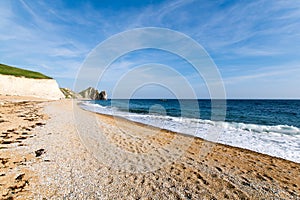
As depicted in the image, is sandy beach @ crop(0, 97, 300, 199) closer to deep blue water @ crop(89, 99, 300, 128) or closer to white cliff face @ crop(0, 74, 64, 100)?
deep blue water @ crop(89, 99, 300, 128)

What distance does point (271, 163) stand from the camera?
23.1 feet

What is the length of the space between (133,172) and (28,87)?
2254 inches

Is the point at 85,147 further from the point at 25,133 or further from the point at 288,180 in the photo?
the point at 288,180

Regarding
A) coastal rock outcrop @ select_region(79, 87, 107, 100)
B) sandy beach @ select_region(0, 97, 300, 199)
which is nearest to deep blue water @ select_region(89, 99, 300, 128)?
sandy beach @ select_region(0, 97, 300, 199)

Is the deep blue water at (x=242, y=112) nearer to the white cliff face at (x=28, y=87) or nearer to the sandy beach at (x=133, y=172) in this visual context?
the sandy beach at (x=133, y=172)

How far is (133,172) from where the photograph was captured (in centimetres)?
540

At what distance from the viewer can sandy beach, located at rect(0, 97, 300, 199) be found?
13.8 feet

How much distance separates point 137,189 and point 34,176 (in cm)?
288

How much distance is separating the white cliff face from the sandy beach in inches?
1820

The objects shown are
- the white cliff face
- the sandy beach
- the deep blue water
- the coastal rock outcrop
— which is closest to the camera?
the sandy beach

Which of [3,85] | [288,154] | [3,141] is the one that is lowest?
[288,154]

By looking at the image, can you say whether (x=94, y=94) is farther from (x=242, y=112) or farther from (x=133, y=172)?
(x=133, y=172)

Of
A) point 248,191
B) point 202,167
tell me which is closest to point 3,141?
point 202,167

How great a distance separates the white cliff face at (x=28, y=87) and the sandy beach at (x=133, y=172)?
46.2 meters
